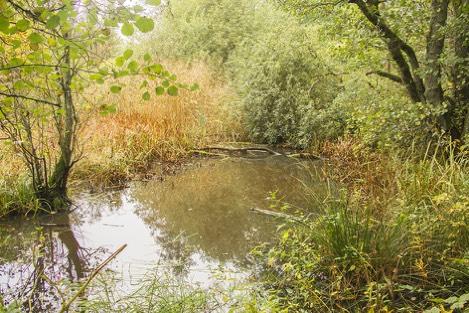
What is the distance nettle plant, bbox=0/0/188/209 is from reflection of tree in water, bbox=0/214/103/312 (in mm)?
573

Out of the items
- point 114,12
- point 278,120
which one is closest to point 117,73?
point 114,12

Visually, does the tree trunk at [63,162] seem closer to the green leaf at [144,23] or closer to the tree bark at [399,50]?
the green leaf at [144,23]

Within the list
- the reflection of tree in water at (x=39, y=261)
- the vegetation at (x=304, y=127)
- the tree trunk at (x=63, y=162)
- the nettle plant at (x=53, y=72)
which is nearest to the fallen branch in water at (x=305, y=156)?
the vegetation at (x=304, y=127)

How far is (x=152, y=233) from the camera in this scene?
179 inches

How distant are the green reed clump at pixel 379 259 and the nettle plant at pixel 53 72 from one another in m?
1.63

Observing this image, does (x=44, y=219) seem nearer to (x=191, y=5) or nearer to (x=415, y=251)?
(x=415, y=251)

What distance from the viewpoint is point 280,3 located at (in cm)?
593

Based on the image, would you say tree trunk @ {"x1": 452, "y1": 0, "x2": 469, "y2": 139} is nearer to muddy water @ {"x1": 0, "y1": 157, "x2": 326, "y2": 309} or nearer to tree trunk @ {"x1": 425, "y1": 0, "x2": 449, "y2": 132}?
tree trunk @ {"x1": 425, "y1": 0, "x2": 449, "y2": 132}

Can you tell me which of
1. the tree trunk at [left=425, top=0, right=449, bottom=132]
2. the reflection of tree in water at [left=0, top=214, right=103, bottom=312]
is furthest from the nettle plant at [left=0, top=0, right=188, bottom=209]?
the tree trunk at [left=425, top=0, right=449, bottom=132]

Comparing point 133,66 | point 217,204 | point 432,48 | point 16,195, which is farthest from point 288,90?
point 133,66

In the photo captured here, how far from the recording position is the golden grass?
6418 mm

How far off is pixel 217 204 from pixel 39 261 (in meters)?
2.26

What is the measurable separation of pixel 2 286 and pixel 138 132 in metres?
4.48

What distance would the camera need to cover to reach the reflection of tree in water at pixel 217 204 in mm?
4211
